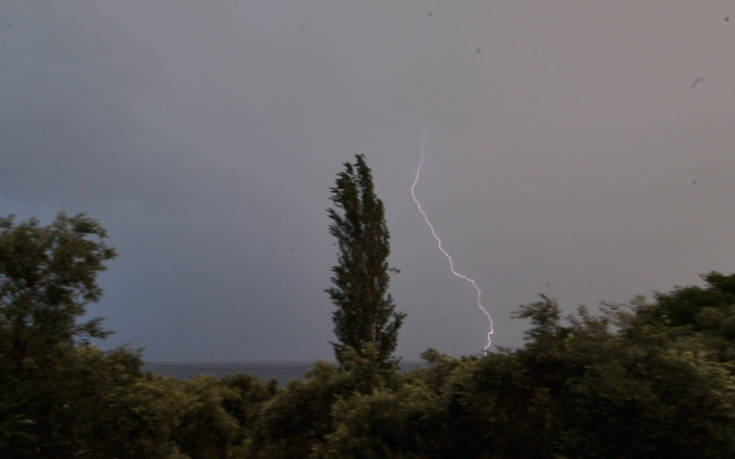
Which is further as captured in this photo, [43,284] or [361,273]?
[361,273]

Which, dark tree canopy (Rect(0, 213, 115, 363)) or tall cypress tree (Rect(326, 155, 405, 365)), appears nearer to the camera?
dark tree canopy (Rect(0, 213, 115, 363))

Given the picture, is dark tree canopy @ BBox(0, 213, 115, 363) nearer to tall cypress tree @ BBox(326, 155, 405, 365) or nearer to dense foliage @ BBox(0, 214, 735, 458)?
dense foliage @ BBox(0, 214, 735, 458)

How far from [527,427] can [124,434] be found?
21.0ft

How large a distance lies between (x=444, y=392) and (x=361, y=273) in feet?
29.9

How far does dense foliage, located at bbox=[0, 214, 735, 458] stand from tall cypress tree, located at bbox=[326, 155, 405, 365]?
7250mm

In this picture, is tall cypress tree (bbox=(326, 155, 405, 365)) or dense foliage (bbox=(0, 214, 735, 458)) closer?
dense foliage (bbox=(0, 214, 735, 458))

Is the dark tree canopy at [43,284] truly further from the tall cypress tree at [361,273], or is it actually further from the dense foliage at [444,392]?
the tall cypress tree at [361,273]

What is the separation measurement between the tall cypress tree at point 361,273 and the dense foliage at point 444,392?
7250 millimetres

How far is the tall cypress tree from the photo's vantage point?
1669cm

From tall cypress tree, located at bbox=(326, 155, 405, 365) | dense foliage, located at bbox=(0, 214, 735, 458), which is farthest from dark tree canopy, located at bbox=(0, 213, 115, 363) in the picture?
tall cypress tree, located at bbox=(326, 155, 405, 365)

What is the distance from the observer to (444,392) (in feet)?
26.9

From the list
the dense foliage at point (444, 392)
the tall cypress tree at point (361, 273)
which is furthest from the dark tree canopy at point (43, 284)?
the tall cypress tree at point (361, 273)

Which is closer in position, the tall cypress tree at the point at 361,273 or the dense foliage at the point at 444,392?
the dense foliage at the point at 444,392

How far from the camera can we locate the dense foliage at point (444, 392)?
633cm
